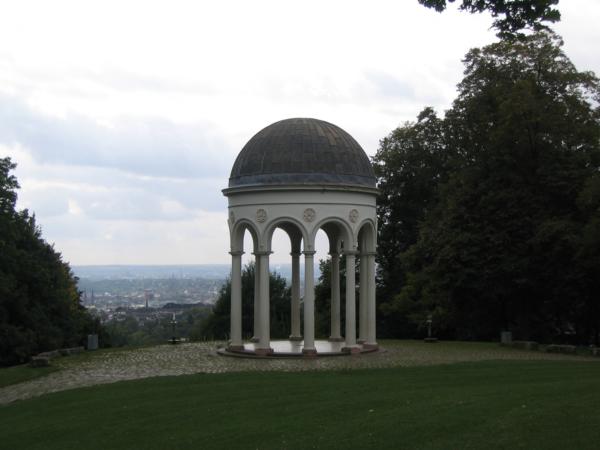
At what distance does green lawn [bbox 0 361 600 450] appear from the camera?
564 inches

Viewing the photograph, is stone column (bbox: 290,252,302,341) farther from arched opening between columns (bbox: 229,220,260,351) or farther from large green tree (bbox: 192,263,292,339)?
large green tree (bbox: 192,263,292,339)

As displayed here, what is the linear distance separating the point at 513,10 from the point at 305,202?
1828 centimetres

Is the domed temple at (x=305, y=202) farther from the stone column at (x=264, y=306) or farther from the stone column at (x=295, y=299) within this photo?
the stone column at (x=295, y=299)

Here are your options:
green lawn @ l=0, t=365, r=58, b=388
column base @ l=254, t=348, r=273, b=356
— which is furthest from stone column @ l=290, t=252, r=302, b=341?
green lawn @ l=0, t=365, r=58, b=388

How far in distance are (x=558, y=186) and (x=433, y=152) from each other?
13976 millimetres

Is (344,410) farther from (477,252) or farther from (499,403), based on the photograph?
(477,252)

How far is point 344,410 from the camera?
17.4 metres

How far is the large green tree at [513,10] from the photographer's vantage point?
1227cm

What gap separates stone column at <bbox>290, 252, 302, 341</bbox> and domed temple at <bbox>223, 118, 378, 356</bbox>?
11.6 feet

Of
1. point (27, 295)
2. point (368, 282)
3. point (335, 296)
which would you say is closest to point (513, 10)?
point (368, 282)

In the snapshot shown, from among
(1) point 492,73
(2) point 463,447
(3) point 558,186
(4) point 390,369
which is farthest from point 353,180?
(2) point 463,447

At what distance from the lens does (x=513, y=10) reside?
12.4 metres

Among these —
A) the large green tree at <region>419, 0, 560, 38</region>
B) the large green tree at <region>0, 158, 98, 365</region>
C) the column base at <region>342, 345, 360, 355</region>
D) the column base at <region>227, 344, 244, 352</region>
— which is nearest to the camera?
the large green tree at <region>419, 0, 560, 38</region>

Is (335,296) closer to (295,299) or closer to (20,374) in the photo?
(295,299)
